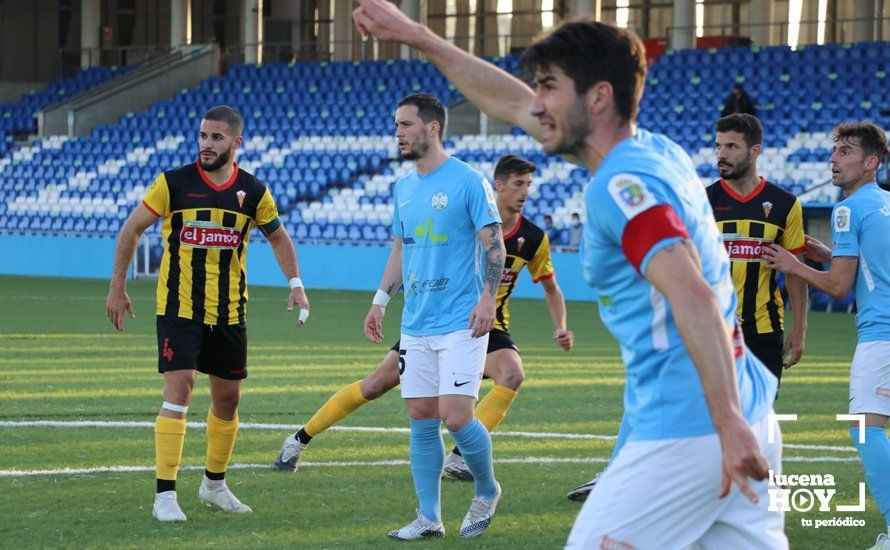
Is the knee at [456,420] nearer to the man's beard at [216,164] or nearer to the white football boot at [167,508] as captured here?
the white football boot at [167,508]

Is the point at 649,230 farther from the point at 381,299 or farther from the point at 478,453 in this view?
the point at 381,299

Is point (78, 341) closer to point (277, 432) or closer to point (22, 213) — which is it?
point (277, 432)

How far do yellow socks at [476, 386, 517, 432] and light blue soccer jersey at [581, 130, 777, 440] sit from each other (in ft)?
15.7

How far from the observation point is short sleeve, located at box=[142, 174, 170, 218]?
684cm

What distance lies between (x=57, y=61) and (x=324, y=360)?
35.2 meters

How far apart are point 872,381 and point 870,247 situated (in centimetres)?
66

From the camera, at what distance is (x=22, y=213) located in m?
33.8


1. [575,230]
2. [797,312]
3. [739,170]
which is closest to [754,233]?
[739,170]

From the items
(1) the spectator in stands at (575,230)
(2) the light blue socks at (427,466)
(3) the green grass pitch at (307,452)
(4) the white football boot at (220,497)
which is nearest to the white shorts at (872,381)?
(3) the green grass pitch at (307,452)

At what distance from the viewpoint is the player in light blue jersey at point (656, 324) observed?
9.82ft

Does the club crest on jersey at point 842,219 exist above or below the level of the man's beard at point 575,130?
below

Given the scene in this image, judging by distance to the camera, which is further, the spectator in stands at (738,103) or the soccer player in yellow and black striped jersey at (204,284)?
the spectator in stands at (738,103)

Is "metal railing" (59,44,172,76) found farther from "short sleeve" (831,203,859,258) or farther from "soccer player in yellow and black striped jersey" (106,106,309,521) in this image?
"short sleeve" (831,203,859,258)

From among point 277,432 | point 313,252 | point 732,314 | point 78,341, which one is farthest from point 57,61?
point 732,314
